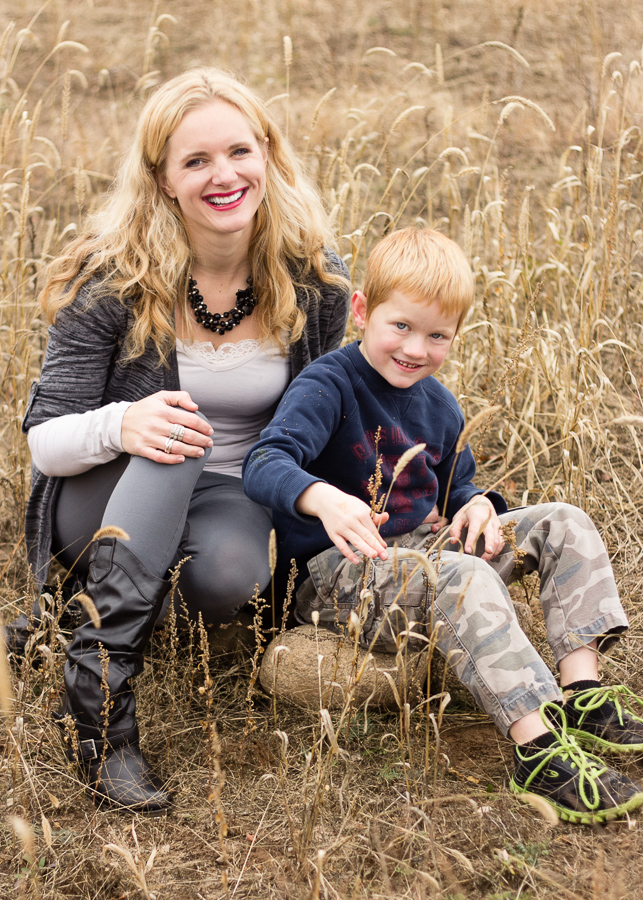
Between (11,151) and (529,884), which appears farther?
(11,151)

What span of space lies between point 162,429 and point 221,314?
19.7 inches

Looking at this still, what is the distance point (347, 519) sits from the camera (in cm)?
162

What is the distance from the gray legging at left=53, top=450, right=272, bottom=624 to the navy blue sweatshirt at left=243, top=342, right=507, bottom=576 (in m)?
0.11

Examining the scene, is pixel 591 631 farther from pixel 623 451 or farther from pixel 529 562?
pixel 623 451

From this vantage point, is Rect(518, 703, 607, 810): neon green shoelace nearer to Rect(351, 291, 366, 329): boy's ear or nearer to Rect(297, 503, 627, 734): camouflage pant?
Rect(297, 503, 627, 734): camouflage pant

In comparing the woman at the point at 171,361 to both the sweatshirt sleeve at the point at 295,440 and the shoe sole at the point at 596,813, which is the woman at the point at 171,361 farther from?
the shoe sole at the point at 596,813

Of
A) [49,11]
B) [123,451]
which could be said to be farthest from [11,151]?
[123,451]

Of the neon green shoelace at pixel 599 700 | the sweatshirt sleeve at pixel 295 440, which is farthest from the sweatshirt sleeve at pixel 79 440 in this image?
the neon green shoelace at pixel 599 700

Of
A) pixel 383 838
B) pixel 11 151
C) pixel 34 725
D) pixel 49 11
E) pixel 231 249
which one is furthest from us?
pixel 49 11

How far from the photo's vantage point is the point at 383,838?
5.33 ft

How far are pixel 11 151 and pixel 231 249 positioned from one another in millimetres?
3045

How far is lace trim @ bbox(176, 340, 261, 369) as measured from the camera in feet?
7.44

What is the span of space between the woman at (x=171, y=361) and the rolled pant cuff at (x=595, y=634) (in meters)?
0.73

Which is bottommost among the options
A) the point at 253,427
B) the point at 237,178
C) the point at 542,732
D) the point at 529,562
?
the point at 542,732
